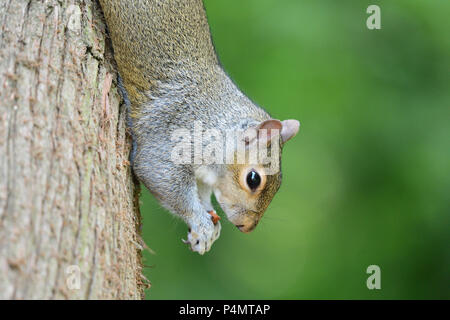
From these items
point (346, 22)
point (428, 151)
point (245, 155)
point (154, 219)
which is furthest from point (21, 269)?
point (346, 22)

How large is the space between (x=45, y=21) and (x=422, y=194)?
299 centimetres

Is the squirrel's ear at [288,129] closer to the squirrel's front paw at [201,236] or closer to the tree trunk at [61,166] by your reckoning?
the squirrel's front paw at [201,236]

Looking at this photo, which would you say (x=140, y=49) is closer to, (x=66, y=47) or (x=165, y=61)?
(x=165, y=61)

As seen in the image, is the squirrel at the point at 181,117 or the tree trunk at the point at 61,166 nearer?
the tree trunk at the point at 61,166

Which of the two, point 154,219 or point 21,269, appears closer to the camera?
point 21,269

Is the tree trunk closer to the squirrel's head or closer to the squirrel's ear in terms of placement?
the squirrel's head

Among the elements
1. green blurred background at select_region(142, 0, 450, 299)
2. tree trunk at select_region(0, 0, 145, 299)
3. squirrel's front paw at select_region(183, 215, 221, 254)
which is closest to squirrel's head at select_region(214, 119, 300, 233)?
squirrel's front paw at select_region(183, 215, 221, 254)

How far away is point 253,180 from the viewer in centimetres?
268

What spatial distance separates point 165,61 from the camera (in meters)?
2.72

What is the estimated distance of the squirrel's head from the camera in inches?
104

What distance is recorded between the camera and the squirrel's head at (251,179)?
8.70ft

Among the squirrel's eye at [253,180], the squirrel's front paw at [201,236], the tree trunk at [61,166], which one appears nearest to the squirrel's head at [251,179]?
the squirrel's eye at [253,180]

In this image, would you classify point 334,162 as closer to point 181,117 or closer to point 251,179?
point 251,179

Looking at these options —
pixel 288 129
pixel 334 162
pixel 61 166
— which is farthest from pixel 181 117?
pixel 334 162
